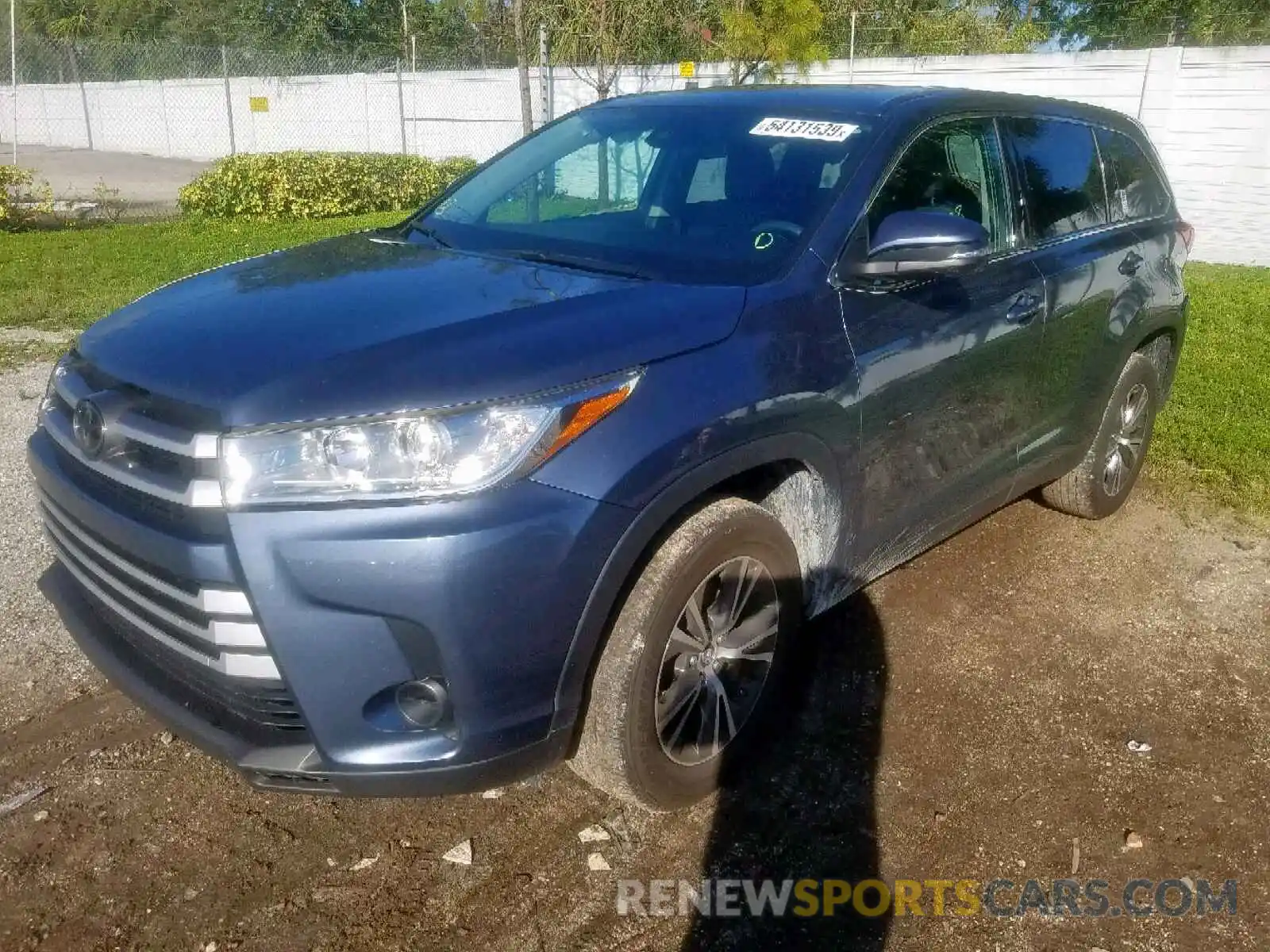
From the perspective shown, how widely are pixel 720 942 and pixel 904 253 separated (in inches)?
73.0

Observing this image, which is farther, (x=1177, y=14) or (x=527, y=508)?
(x=1177, y=14)

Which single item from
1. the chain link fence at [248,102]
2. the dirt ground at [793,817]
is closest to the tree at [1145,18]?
the chain link fence at [248,102]

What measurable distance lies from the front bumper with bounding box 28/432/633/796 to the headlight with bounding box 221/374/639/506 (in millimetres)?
41

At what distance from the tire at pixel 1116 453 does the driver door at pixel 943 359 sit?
900 mm

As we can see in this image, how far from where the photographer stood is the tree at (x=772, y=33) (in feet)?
45.1

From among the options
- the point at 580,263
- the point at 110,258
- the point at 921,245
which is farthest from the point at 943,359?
the point at 110,258

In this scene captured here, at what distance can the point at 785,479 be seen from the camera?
9.87 feet

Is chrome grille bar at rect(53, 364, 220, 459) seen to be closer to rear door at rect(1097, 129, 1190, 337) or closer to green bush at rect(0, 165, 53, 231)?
rear door at rect(1097, 129, 1190, 337)

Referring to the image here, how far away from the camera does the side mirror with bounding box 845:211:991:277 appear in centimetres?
296

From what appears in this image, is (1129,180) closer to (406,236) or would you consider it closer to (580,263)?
(580,263)

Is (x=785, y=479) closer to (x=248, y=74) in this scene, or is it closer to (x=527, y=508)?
(x=527, y=508)

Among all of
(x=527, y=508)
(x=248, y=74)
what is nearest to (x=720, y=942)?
(x=527, y=508)

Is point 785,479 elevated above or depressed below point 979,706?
above
